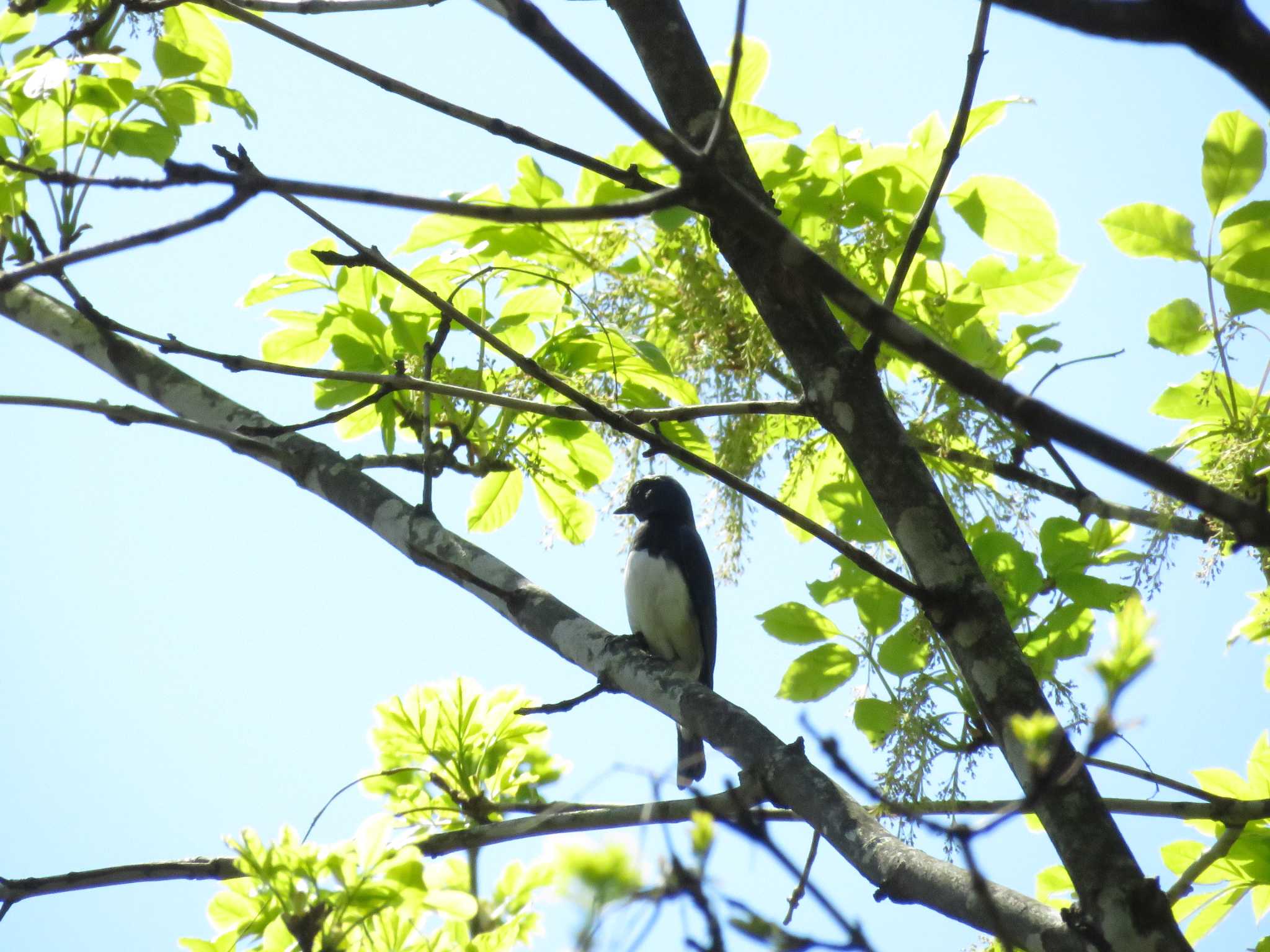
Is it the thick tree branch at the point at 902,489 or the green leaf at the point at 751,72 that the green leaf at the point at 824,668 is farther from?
the green leaf at the point at 751,72

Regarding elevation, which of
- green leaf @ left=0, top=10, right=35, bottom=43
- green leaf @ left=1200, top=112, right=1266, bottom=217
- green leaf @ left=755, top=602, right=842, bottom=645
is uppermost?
green leaf @ left=0, top=10, right=35, bottom=43

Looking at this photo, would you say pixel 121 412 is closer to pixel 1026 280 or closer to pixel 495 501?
pixel 495 501

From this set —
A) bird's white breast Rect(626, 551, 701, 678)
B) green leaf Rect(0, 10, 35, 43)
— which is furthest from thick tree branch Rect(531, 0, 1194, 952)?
bird's white breast Rect(626, 551, 701, 678)

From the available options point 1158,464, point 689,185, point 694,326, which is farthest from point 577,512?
point 1158,464

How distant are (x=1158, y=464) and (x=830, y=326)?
1212mm

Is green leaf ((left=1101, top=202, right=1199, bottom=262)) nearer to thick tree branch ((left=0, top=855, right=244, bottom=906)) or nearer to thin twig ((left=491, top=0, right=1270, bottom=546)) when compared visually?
thin twig ((left=491, top=0, right=1270, bottom=546))

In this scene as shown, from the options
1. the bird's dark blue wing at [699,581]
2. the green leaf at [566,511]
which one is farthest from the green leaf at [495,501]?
the bird's dark blue wing at [699,581]

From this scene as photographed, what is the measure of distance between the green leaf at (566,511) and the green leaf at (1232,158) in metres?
1.67

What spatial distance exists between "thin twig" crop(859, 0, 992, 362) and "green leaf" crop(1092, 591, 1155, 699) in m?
0.75

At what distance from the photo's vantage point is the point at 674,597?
5617mm

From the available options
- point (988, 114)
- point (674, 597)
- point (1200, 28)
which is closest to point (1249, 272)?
point (988, 114)

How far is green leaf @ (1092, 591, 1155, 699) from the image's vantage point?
79 centimetres

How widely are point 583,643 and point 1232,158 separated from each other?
1.65 metres

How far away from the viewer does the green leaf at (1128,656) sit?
31.2 inches
